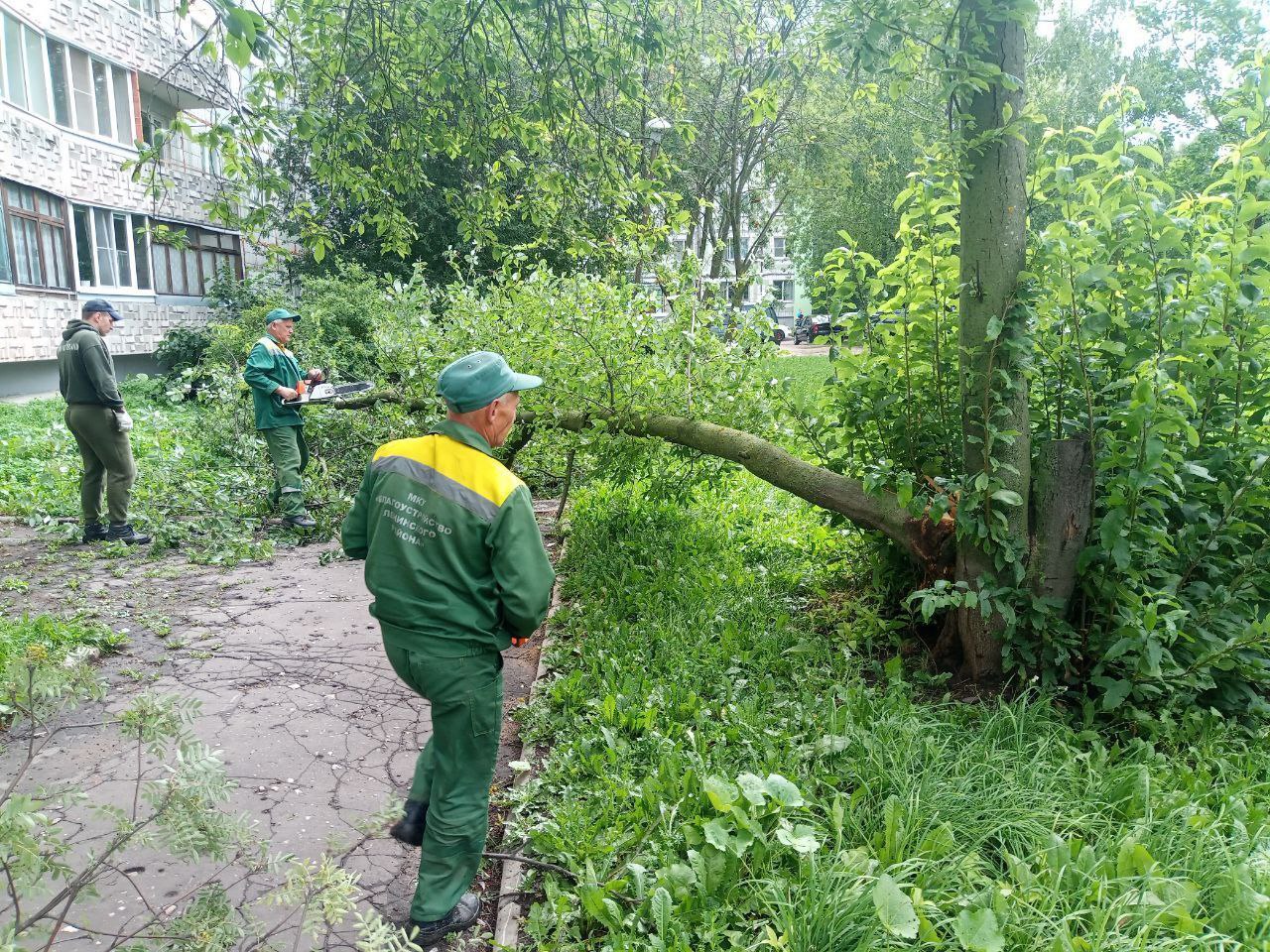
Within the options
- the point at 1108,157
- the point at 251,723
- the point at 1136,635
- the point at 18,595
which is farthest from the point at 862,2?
the point at 18,595

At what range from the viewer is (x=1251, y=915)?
264 centimetres

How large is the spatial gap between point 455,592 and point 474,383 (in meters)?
0.72


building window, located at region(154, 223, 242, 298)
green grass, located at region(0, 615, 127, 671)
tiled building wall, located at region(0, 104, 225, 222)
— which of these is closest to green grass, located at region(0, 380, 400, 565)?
green grass, located at region(0, 615, 127, 671)

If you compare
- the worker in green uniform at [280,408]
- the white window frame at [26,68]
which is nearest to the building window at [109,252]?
the white window frame at [26,68]

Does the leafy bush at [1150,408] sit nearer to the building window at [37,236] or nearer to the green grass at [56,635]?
the green grass at [56,635]

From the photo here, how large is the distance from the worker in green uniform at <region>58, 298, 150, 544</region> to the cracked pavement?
26.0 inches

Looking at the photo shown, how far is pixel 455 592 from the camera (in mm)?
3145

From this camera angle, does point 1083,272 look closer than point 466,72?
Yes

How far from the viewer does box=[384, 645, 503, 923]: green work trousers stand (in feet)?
10.3

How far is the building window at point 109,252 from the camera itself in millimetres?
21391

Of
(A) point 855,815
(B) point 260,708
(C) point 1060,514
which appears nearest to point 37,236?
(B) point 260,708

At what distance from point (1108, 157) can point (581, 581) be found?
4.24 metres

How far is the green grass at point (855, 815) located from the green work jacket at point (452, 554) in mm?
962

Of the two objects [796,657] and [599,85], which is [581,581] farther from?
[599,85]
